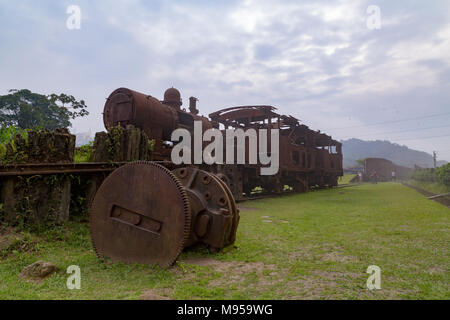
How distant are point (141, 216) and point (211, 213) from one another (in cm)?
84

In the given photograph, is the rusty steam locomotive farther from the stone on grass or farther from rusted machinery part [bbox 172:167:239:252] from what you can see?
the stone on grass

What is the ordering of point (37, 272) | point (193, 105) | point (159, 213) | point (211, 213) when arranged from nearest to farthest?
point (37, 272) < point (159, 213) < point (211, 213) < point (193, 105)

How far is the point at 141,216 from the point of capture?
2949 millimetres

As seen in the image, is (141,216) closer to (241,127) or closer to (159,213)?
(159,213)

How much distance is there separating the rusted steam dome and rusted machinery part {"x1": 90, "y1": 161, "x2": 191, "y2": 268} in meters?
7.15

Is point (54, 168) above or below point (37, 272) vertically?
above

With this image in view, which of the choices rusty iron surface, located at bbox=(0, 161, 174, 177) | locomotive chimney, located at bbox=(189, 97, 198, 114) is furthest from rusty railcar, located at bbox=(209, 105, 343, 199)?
rusty iron surface, located at bbox=(0, 161, 174, 177)

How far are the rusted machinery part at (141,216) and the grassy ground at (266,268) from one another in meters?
0.14

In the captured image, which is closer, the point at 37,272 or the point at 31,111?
the point at 37,272

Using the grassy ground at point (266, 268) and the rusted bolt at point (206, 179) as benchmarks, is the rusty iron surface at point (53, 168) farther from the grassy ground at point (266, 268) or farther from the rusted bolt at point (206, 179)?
the rusted bolt at point (206, 179)

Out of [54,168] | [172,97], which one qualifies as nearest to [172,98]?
[172,97]

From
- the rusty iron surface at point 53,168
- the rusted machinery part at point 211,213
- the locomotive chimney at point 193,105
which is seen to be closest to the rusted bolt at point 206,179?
the rusted machinery part at point 211,213

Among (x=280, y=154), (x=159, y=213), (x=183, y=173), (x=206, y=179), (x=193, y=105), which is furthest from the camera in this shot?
(x=280, y=154)
